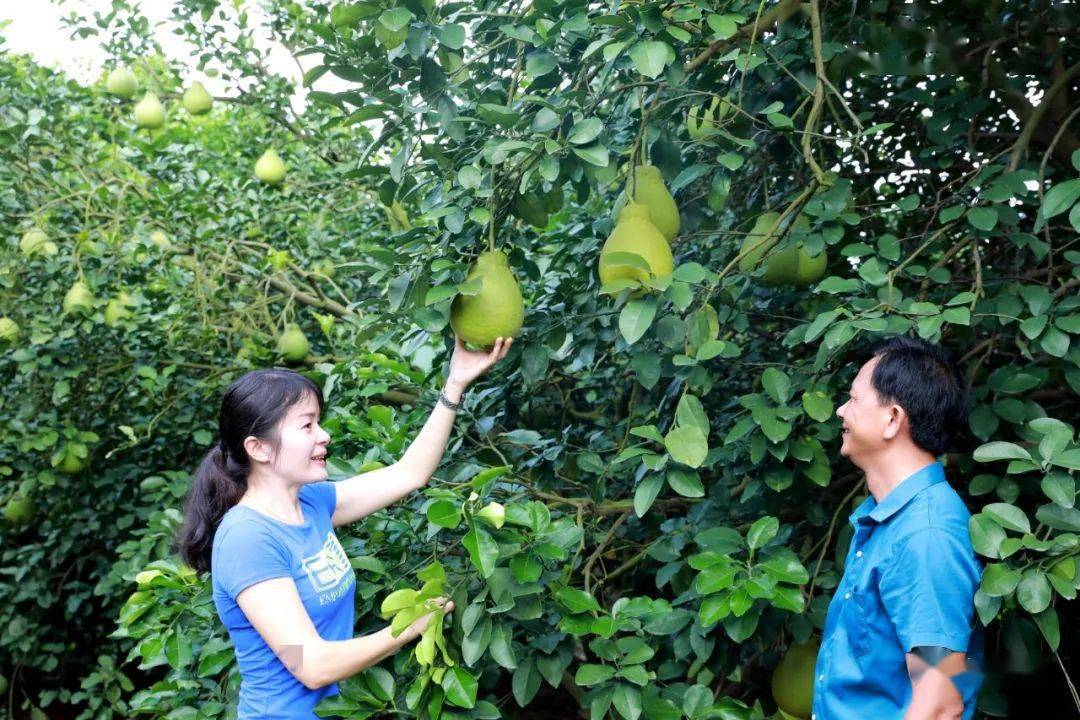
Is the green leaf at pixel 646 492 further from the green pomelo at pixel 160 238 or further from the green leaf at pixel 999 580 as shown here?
the green pomelo at pixel 160 238

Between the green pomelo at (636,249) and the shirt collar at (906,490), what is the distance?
55 centimetres

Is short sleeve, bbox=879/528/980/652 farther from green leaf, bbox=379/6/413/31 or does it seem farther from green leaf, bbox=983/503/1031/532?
green leaf, bbox=379/6/413/31

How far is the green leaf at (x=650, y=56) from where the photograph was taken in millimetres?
1767

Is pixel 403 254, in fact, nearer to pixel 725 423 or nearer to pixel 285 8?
pixel 725 423

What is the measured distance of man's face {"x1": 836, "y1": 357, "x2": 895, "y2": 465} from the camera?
5.44 feet

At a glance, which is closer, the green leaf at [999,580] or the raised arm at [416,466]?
the green leaf at [999,580]

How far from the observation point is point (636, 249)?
191 cm

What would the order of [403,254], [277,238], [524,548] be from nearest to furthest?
1. [524,548]
2. [403,254]
3. [277,238]

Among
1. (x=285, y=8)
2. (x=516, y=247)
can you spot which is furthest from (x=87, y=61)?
(x=516, y=247)

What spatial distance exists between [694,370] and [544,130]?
0.53m

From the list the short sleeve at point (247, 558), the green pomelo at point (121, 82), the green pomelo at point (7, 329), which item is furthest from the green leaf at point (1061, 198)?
the green pomelo at point (121, 82)

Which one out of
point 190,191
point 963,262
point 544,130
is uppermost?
A: point 544,130

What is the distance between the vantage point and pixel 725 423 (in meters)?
2.55

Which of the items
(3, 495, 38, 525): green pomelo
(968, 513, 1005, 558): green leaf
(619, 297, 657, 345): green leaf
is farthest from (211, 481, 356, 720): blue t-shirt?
(3, 495, 38, 525): green pomelo
